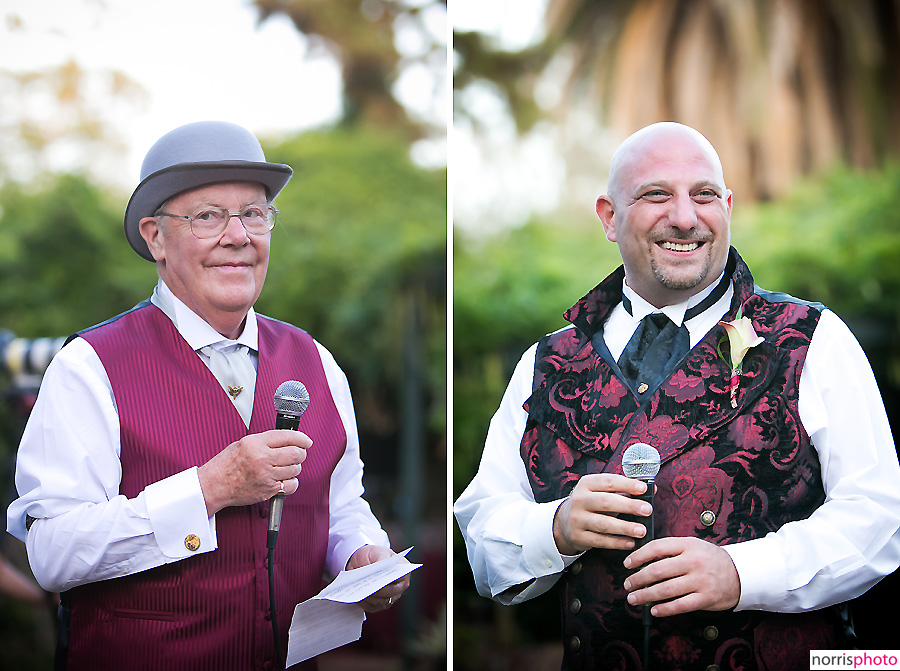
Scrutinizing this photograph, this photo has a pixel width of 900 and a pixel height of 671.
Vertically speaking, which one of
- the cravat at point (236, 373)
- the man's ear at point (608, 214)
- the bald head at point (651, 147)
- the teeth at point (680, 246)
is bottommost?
the cravat at point (236, 373)

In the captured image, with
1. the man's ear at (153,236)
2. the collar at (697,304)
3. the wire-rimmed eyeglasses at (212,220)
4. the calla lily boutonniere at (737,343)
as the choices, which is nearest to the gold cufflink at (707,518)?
the calla lily boutonniere at (737,343)

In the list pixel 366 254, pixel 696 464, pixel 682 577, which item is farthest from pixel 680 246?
pixel 366 254

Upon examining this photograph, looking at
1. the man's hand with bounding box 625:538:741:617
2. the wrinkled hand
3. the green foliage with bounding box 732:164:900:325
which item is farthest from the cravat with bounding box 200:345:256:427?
the green foliage with bounding box 732:164:900:325

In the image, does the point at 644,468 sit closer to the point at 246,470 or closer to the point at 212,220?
the point at 246,470

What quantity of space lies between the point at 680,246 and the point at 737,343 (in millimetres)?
314

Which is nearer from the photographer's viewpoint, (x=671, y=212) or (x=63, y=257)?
(x=671, y=212)

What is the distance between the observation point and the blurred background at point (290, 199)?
2.97 meters

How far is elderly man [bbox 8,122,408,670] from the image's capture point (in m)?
2.19

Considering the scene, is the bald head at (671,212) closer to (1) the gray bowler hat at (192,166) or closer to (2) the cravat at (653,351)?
(2) the cravat at (653,351)

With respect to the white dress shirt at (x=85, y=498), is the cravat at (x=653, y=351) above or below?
above

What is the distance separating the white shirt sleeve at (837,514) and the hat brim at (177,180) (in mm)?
1616

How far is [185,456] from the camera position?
2.27 m

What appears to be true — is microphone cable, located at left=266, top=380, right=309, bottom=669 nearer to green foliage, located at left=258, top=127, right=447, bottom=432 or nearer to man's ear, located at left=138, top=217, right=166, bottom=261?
man's ear, located at left=138, top=217, right=166, bottom=261

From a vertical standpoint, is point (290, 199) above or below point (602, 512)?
above
